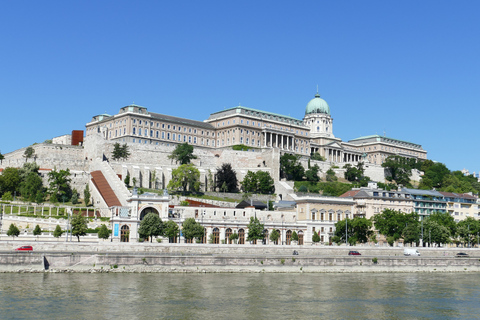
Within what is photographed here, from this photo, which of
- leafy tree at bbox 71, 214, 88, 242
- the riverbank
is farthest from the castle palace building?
the riverbank

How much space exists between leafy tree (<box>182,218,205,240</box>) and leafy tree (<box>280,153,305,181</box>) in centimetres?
6277

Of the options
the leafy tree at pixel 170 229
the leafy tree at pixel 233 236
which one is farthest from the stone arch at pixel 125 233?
the leafy tree at pixel 233 236

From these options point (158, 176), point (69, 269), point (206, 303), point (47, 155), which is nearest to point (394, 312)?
point (206, 303)

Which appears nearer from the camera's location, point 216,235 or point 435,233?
point 216,235

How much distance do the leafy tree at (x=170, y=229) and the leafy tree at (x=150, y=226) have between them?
750 millimetres

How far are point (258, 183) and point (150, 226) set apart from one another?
5333cm

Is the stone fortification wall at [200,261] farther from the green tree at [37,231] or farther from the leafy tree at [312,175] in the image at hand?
the leafy tree at [312,175]

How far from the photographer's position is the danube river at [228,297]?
4122 centimetres

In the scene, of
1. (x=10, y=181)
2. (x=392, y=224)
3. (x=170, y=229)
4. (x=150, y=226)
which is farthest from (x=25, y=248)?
(x=392, y=224)

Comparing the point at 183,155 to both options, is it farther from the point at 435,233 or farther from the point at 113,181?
the point at 435,233

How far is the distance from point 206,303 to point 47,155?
9074 cm

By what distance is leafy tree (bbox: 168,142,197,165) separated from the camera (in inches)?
5157

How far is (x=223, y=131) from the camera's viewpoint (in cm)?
16938

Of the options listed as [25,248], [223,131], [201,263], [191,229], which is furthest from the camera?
[223,131]
